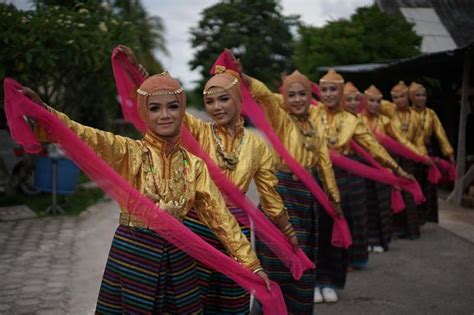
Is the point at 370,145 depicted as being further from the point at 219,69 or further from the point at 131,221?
the point at 131,221

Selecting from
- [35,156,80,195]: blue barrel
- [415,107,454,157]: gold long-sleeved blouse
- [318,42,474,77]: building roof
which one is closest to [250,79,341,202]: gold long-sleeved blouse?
[318,42,474,77]: building roof

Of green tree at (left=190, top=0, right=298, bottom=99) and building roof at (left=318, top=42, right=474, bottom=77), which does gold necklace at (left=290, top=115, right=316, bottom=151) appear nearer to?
building roof at (left=318, top=42, right=474, bottom=77)

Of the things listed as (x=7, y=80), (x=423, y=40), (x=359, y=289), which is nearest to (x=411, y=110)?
(x=359, y=289)

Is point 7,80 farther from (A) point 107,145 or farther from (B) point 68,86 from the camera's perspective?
(B) point 68,86

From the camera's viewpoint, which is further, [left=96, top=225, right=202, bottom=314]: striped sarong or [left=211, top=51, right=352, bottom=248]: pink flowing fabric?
[left=211, top=51, right=352, bottom=248]: pink flowing fabric

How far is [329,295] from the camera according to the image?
17.0ft

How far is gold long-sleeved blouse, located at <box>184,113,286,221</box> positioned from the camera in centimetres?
354

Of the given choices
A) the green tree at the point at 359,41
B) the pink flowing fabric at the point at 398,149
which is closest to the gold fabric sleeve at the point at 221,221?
the pink flowing fabric at the point at 398,149

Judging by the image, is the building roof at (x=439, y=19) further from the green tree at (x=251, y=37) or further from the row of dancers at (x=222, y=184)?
the green tree at (x=251, y=37)

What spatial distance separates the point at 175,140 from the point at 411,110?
5.93 m

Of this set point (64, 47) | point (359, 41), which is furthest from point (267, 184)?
point (359, 41)

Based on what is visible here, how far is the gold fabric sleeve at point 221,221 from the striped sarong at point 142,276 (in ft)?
0.77

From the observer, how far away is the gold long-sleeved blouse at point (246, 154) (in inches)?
139

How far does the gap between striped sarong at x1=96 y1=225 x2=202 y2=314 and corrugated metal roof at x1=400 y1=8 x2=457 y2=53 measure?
8.14 m
